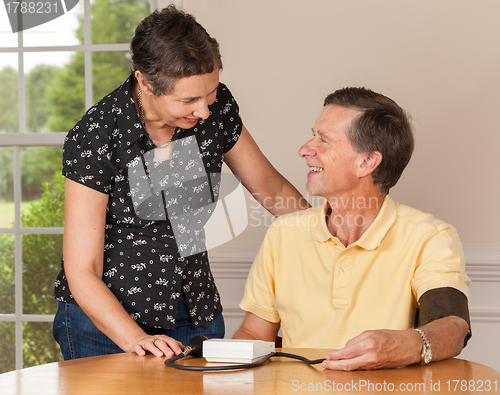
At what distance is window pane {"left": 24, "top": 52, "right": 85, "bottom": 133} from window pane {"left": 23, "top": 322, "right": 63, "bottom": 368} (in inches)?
44.7

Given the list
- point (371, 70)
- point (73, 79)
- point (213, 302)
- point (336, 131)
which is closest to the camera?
point (336, 131)

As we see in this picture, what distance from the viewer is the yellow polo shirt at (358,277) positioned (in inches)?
57.9

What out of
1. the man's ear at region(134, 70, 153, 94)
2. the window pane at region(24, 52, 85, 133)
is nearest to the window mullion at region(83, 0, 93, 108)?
the window pane at region(24, 52, 85, 133)

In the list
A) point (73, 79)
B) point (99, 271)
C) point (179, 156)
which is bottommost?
point (99, 271)

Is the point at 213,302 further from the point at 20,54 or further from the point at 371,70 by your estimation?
the point at 20,54

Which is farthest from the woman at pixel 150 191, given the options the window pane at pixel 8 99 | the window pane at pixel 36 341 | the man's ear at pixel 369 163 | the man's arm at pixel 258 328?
the window pane at pixel 8 99

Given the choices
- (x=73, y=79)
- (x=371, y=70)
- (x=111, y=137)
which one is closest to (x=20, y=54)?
(x=73, y=79)

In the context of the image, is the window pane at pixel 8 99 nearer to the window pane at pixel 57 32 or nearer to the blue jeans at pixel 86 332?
the window pane at pixel 57 32

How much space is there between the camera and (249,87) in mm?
2438

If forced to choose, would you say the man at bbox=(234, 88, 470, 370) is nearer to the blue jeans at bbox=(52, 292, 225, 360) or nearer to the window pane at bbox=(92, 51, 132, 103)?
the blue jeans at bbox=(52, 292, 225, 360)

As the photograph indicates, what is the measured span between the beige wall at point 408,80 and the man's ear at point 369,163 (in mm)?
841

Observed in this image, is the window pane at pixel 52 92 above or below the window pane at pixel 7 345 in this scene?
above

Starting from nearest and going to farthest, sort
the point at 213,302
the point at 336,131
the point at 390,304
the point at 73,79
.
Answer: the point at 390,304, the point at 336,131, the point at 213,302, the point at 73,79

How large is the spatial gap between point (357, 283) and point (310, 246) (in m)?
0.20
